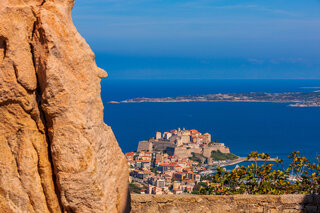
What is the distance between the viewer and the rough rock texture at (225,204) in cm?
551

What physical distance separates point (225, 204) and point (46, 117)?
310 cm

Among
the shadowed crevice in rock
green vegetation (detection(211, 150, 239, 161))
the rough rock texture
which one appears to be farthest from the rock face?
green vegetation (detection(211, 150, 239, 161))

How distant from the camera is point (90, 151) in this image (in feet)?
11.1

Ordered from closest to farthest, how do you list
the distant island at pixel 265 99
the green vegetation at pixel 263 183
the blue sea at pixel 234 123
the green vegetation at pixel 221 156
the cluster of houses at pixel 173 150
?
the green vegetation at pixel 263 183 < the cluster of houses at pixel 173 150 < the green vegetation at pixel 221 156 < the blue sea at pixel 234 123 < the distant island at pixel 265 99

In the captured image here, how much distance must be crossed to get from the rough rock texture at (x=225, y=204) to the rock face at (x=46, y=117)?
2.02 meters

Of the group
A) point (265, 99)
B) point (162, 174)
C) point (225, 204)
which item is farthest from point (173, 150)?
point (265, 99)

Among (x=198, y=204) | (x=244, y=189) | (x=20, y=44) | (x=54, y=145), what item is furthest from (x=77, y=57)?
(x=244, y=189)

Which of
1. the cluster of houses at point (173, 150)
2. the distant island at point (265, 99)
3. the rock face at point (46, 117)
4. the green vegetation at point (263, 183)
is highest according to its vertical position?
the distant island at point (265, 99)

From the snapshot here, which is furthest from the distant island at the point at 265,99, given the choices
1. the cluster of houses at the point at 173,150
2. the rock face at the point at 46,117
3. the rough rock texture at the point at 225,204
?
the rock face at the point at 46,117

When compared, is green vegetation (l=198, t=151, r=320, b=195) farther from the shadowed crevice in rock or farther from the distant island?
the distant island

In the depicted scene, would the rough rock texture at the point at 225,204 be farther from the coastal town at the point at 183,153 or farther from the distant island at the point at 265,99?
the distant island at the point at 265,99

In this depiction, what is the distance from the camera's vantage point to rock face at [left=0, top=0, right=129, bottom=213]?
131 inches

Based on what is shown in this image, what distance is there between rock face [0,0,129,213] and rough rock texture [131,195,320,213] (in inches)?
79.7

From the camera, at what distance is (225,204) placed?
5684 millimetres
